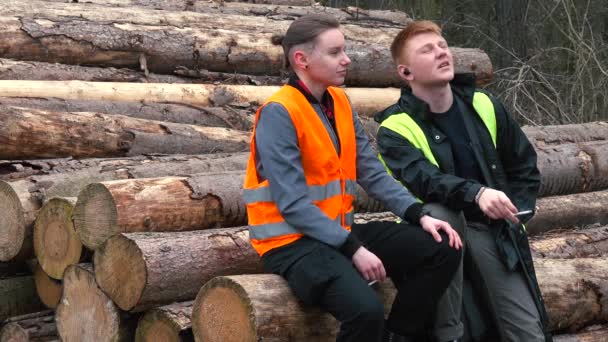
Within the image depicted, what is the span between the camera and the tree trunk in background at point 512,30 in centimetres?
1523

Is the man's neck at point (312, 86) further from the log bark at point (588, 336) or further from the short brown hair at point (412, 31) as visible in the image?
the log bark at point (588, 336)

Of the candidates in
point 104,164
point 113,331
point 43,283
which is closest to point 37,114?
point 104,164

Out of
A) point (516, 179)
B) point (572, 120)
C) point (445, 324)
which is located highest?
point (516, 179)

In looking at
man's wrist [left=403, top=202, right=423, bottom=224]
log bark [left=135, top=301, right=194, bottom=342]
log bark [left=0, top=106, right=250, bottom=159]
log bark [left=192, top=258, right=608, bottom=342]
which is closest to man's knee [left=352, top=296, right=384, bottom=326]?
log bark [left=192, top=258, right=608, bottom=342]

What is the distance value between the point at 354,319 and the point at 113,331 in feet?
5.22

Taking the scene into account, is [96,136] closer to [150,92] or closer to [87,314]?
[150,92]

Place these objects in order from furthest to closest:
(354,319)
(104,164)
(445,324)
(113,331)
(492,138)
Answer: (104,164) < (113,331) < (492,138) < (445,324) < (354,319)

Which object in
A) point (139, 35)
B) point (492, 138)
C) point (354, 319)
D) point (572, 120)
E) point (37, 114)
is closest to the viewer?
point (354, 319)

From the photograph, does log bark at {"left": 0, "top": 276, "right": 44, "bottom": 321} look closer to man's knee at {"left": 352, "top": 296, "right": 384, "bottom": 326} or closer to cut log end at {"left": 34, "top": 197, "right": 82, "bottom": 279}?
cut log end at {"left": 34, "top": 197, "right": 82, "bottom": 279}

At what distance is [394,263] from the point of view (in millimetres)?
4676

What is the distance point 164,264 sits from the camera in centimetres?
517

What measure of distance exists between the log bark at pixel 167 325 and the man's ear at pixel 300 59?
1.31 meters

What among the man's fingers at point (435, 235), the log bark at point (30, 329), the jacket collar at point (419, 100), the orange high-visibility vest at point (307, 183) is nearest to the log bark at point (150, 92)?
the log bark at point (30, 329)

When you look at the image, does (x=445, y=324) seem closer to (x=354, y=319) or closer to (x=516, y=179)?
(x=354, y=319)
